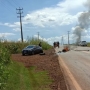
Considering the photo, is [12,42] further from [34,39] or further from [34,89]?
[34,89]

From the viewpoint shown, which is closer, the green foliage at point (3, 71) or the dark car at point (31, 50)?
the green foliage at point (3, 71)

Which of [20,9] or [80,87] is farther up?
[20,9]

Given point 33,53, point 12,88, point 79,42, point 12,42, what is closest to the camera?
point 12,88

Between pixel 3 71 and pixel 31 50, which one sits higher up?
pixel 3 71

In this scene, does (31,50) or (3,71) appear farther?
(31,50)

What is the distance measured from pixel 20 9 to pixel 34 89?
6022 centimetres

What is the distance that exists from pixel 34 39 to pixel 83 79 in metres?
56.0

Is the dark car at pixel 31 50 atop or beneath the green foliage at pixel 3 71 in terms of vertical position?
beneath

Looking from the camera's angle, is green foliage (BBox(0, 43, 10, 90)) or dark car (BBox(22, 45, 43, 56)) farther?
dark car (BBox(22, 45, 43, 56))

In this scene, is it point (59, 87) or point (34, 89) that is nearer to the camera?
point (34, 89)

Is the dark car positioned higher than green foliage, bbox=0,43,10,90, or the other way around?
green foliage, bbox=0,43,10,90

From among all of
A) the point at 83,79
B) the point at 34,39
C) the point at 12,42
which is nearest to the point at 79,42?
the point at 34,39

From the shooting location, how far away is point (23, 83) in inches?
528

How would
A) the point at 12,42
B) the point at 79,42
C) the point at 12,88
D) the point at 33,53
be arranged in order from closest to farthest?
the point at 12,88
the point at 33,53
the point at 12,42
the point at 79,42
